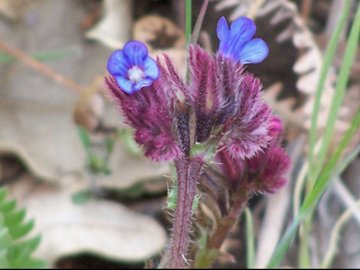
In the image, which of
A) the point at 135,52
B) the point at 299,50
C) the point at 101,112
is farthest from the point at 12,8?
the point at 135,52

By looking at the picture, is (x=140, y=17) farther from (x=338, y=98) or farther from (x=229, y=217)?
(x=229, y=217)

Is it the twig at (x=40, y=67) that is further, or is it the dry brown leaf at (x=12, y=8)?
the dry brown leaf at (x=12, y=8)

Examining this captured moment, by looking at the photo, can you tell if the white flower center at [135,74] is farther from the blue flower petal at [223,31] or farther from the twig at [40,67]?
the twig at [40,67]

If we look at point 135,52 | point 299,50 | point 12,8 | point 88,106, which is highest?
point 12,8

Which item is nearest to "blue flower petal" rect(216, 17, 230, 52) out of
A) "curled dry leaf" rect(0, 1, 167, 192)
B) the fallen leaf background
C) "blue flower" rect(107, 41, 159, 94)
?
"blue flower" rect(107, 41, 159, 94)

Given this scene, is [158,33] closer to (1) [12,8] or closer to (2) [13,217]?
(1) [12,8]

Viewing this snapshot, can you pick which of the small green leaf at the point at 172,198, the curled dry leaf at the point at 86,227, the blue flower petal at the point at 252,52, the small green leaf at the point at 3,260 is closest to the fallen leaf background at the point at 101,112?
the curled dry leaf at the point at 86,227

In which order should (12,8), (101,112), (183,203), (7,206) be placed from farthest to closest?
(12,8) < (101,112) < (7,206) < (183,203)

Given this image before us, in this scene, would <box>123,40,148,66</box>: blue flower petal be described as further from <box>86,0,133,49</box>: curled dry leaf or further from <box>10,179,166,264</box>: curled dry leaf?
<box>86,0,133,49</box>: curled dry leaf
